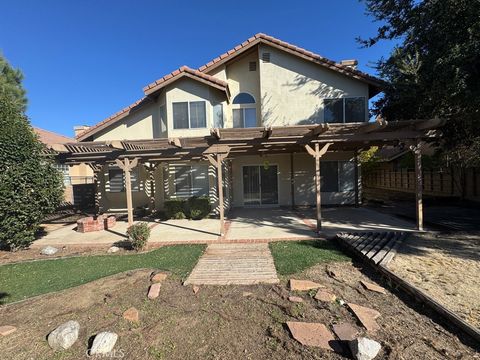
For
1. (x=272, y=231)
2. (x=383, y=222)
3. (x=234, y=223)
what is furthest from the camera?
(x=234, y=223)

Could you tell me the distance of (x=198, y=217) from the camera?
12.1 meters

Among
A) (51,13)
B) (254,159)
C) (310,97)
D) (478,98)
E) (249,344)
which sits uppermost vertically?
(51,13)

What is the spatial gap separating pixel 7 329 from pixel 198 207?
8.43 meters

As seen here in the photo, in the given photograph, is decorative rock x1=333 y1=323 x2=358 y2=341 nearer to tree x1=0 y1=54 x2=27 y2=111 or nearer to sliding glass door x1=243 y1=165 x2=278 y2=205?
sliding glass door x1=243 y1=165 x2=278 y2=205

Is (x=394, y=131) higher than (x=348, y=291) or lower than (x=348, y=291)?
higher

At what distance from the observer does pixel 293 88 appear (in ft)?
43.3

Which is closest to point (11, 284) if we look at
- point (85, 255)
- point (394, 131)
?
point (85, 255)

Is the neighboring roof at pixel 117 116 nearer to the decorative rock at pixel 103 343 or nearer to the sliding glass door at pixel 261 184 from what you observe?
the sliding glass door at pixel 261 184

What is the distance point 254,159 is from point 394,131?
7.33m

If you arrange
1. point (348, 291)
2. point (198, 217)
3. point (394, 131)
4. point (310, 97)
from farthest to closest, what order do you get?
1. point (310, 97)
2. point (198, 217)
3. point (394, 131)
4. point (348, 291)

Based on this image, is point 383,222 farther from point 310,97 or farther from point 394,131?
point 310,97

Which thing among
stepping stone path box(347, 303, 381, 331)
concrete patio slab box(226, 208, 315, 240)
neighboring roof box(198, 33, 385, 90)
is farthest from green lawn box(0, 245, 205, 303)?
neighboring roof box(198, 33, 385, 90)

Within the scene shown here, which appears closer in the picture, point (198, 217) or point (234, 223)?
point (234, 223)

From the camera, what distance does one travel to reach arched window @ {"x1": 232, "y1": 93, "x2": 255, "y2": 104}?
1374 centimetres
